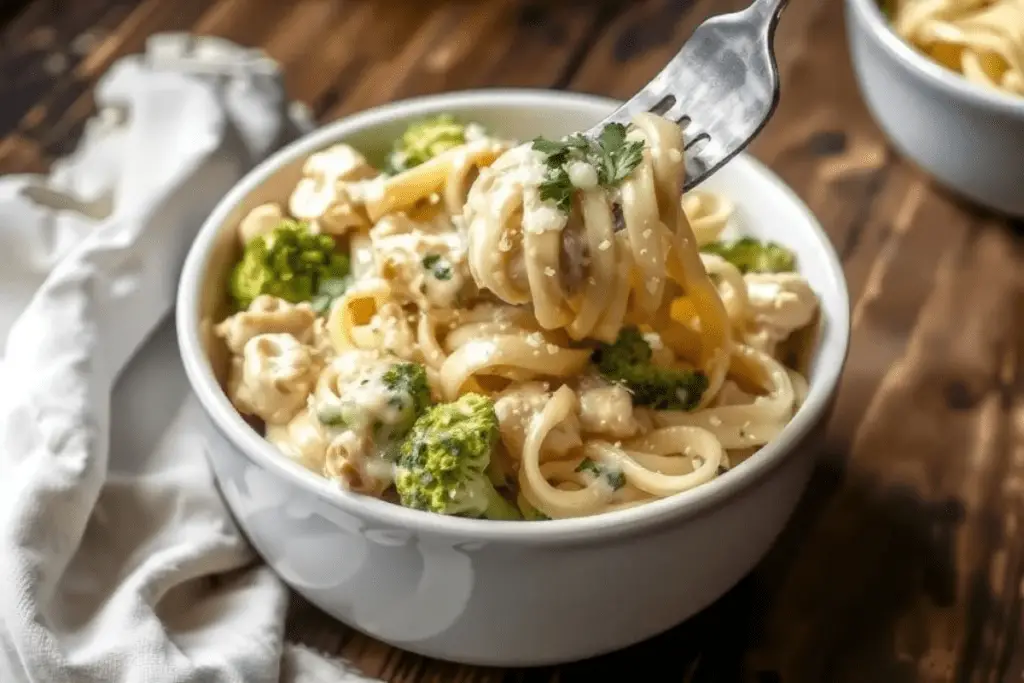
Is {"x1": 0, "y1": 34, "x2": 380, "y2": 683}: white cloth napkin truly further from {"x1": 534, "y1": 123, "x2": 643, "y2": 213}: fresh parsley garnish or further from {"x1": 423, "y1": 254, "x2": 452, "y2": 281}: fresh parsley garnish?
{"x1": 534, "y1": 123, "x2": 643, "y2": 213}: fresh parsley garnish

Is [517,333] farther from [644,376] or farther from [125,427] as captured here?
[125,427]

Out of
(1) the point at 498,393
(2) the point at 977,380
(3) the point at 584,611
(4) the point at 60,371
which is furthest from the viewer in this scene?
(2) the point at 977,380

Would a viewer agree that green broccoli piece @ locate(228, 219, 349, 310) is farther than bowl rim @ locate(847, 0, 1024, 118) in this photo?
No

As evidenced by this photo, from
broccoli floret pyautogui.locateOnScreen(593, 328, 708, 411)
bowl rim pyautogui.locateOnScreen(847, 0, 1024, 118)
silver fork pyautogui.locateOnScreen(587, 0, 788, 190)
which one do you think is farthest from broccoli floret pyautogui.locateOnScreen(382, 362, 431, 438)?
bowl rim pyautogui.locateOnScreen(847, 0, 1024, 118)

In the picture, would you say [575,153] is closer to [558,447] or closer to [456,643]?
[558,447]

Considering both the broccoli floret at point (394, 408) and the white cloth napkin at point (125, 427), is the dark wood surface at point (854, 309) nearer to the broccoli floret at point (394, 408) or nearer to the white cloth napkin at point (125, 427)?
A: the white cloth napkin at point (125, 427)

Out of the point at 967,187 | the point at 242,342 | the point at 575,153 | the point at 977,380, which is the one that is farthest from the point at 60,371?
the point at 967,187

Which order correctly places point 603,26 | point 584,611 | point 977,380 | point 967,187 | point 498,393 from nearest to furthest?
point 584,611
point 498,393
point 977,380
point 967,187
point 603,26

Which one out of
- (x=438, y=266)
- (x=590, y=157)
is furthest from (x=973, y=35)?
(x=438, y=266)
